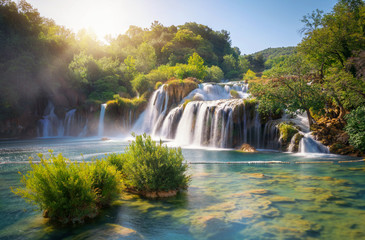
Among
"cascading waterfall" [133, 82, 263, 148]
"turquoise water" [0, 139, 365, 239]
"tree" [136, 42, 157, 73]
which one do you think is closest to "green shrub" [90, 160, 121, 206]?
"turquoise water" [0, 139, 365, 239]

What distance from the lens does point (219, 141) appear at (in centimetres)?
2173

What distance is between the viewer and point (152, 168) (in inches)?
286

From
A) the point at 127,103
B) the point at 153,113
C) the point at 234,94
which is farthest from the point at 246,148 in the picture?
the point at 127,103

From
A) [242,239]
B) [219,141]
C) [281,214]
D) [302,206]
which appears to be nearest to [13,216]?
[242,239]

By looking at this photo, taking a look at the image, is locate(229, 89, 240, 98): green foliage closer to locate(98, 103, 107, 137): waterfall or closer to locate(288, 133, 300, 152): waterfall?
locate(288, 133, 300, 152): waterfall

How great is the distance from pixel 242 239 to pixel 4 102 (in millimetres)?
36386

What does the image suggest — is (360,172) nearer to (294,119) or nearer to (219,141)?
(294,119)

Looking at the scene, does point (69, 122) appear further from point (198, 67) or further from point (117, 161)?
point (117, 161)

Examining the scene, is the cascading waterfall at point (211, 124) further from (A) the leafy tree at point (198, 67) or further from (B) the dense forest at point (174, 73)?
(A) the leafy tree at point (198, 67)

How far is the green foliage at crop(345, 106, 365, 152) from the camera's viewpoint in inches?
584

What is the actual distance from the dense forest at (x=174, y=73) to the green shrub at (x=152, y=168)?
13231 millimetres

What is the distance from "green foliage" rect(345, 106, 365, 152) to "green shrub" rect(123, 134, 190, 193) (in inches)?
508

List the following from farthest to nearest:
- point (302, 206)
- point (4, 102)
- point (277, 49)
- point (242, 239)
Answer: point (277, 49), point (4, 102), point (302, 206), point (242, 239)

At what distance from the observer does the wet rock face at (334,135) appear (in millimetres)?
16130
